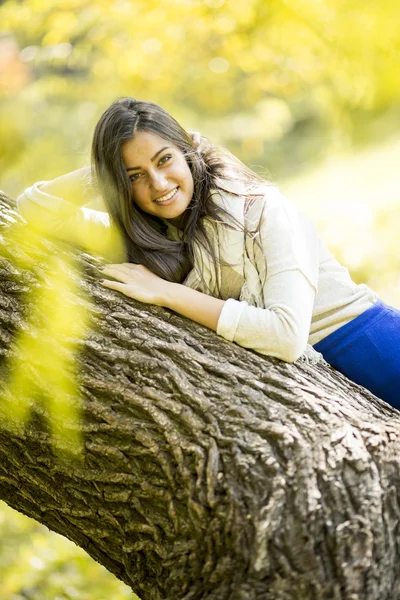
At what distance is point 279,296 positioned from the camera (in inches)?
81.6

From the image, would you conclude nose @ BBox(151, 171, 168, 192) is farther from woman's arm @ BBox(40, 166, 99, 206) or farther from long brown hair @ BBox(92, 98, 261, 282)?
woman's arm @ BBox(40, 166, 99, 206)

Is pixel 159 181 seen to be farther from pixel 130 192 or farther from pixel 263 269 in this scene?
pixel 263 269

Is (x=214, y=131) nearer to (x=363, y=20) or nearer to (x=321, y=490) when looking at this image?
(x=363, y=20)

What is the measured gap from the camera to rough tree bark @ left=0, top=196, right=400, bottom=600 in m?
1.63

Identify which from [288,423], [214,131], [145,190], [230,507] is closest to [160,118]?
[145,190]

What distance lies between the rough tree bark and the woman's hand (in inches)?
1.8

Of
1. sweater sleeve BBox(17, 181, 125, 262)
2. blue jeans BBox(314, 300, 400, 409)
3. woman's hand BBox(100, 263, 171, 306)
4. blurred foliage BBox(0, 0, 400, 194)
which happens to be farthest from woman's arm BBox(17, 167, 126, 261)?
blue jeans BBox(314, 300, 400, 409)

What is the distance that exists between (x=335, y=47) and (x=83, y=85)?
3043mm

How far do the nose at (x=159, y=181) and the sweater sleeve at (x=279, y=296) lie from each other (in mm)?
366

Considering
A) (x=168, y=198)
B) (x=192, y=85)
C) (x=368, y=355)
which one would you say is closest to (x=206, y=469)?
(x=368, y=355)

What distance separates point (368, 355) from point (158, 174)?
101 cm

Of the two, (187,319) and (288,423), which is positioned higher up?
(187,319)

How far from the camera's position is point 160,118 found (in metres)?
2.30

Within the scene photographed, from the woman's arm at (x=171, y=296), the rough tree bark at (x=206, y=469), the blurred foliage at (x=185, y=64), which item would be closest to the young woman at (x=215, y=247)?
the woman's arm at (x=171, y=296)
